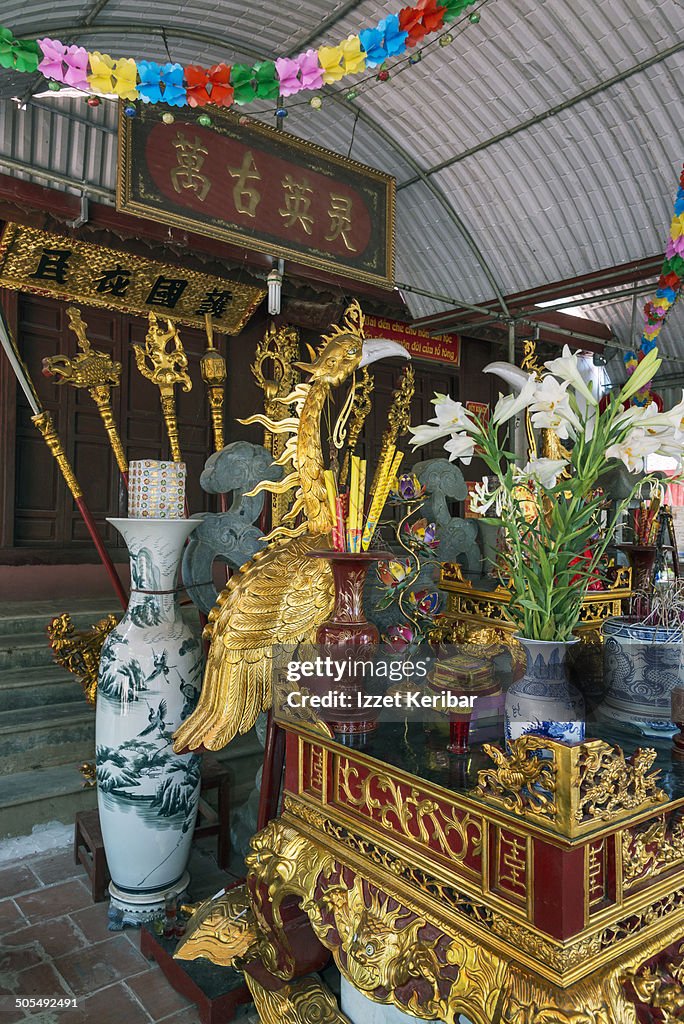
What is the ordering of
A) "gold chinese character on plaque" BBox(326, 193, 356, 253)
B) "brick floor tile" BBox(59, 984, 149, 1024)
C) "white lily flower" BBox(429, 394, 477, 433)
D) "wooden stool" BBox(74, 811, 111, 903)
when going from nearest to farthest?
"white lily flower" BBox(429, 394, 477, 433)
"brick floor tile" BBox(59, 984, 149, 1024)
"wooden stool" BBox(74, 811, 111, 903)
"gold chinese character on plaque" BBox(326, 193, 356, 253)

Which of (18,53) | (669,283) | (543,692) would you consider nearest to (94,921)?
(543,692)

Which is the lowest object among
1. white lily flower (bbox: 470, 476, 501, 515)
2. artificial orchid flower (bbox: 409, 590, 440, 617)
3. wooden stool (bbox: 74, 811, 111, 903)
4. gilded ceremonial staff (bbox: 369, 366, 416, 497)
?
wooden stool (bbox: 74, 811, 111, 903)

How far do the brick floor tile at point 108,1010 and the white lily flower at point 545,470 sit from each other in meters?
1.49

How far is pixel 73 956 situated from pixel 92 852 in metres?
0.35

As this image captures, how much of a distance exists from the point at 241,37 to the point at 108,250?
4.27ft

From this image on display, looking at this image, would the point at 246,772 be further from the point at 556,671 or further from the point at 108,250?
the point at 108,250

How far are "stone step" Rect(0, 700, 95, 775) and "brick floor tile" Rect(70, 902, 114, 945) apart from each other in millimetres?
781

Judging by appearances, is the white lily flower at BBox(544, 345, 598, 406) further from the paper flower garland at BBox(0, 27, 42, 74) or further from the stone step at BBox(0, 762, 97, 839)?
the stone step at BBox(0, 762, 97, 839)

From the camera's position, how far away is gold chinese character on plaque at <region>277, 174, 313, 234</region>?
2768 millimetres

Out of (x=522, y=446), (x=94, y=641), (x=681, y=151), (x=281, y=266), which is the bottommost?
(x=94, y=641)

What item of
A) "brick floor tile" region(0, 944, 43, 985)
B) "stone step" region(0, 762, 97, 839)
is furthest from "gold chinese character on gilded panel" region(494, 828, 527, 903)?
"stone step" region(0, 762, 97, 839)

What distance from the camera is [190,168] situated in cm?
248

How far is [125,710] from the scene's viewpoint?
1.88 m

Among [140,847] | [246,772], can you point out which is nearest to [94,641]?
[140,847]
